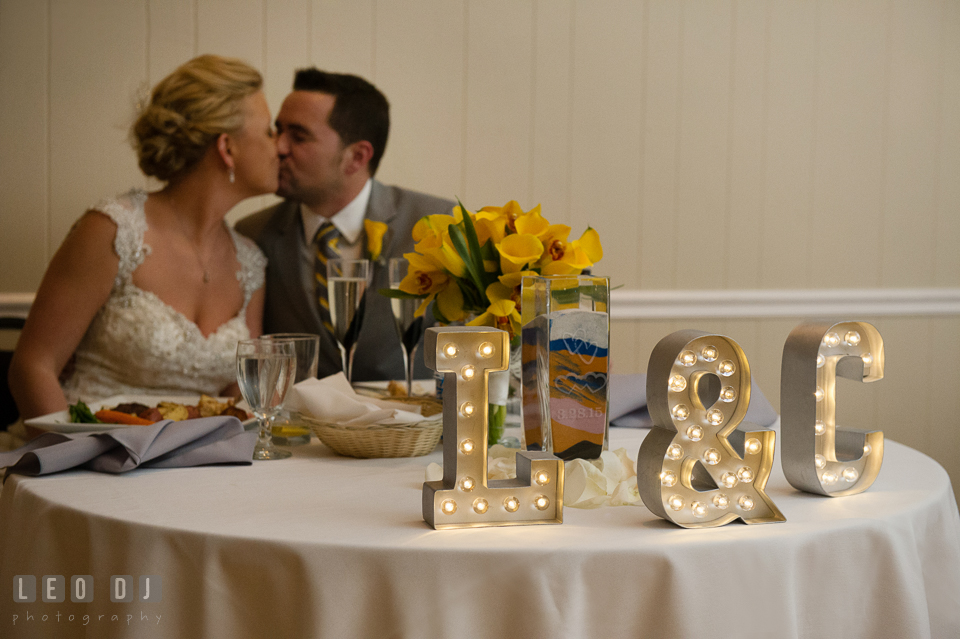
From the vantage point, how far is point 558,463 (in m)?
0.85

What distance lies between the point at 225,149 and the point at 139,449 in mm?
1498


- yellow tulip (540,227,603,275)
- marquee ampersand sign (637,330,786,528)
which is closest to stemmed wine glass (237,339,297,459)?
yellow tulip (540,227,603,275)

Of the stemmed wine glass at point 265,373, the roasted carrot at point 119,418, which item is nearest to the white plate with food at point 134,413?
the roasted carrot at point 119,418

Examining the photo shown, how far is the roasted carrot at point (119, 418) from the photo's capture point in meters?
1.22

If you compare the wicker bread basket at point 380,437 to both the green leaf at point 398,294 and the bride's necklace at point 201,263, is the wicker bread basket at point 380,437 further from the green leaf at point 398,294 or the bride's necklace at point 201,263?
the bride's necklace at point 201,263

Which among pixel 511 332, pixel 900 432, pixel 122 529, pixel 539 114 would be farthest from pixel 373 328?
pixel 900 432

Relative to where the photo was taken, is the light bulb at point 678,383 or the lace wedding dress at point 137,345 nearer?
the light bulb at point 678,383

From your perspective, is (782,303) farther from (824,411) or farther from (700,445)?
(700,445)

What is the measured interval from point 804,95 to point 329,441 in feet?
7.52

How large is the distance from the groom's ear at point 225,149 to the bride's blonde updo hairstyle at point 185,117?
2 cm

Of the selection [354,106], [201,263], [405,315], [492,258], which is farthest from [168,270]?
[492,258]

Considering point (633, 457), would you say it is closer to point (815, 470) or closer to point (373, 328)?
point (815, 470)

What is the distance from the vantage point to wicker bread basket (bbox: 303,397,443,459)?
3.61ft

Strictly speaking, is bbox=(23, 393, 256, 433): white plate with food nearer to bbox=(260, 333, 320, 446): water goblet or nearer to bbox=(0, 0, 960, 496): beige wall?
bbox=(260, 333, 320, 446): water goblet
